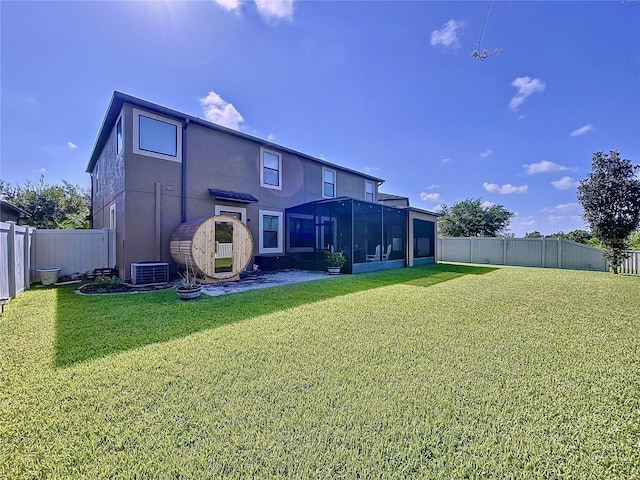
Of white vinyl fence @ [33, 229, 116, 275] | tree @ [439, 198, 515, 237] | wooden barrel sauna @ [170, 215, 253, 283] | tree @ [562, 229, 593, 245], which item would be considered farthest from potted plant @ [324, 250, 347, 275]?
tree @ [562, 229, 593, 245]

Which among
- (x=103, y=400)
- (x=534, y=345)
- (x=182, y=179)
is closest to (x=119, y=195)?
(x=182, y=179)

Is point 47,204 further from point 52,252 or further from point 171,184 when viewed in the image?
point 171,184

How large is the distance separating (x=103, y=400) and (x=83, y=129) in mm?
17849

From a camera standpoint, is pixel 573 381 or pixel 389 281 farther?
pixel 389 281

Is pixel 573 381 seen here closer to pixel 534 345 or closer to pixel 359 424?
pixel 534 345

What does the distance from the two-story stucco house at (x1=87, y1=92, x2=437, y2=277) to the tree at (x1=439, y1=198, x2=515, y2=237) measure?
1146cm

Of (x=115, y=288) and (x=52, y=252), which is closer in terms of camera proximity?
(x=115, y=288)

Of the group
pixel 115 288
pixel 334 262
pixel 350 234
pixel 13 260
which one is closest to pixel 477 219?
pixel 350 234

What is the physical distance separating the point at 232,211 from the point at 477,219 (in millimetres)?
21372

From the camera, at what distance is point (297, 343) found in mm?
3439

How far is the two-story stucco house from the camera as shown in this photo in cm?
804

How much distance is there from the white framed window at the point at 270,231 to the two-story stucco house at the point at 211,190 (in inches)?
1.7

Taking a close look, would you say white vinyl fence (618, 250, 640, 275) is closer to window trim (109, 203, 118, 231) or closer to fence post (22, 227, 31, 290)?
window trim (109, 203, 118, 231)

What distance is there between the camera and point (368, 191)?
1723cm
